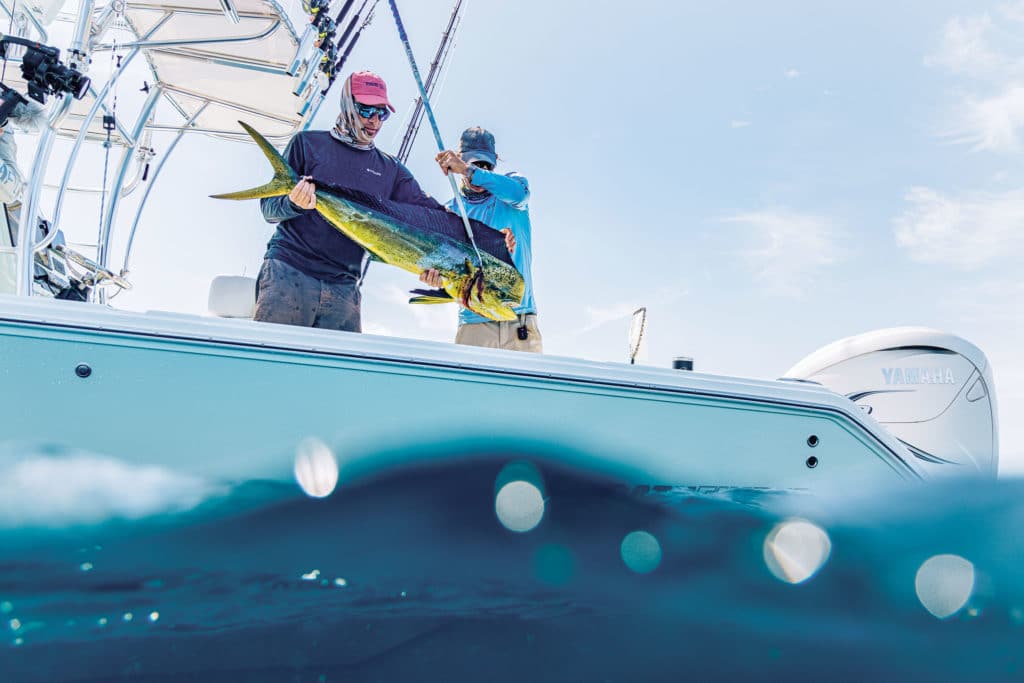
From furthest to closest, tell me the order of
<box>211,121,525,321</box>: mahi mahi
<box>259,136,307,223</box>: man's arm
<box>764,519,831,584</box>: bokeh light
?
1. <box>259,136,307,223</box>: man's arm
2. <box>211,121,525,321</box>: mahi mahi
3. <box>764,519,831,584</box>: bokeh light

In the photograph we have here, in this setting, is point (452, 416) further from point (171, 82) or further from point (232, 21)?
point (171, 82)

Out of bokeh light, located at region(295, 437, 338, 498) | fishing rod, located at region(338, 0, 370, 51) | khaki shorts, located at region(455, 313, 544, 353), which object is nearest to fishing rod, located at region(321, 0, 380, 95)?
fishing rod, located at region(338, 0, 370, 51)

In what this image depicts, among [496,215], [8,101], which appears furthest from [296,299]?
[8,101]

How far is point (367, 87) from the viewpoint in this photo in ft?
8.27

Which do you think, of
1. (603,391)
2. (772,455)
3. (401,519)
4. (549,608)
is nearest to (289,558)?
(401,519)

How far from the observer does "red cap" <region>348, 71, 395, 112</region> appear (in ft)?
8.26

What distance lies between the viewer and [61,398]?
156cm

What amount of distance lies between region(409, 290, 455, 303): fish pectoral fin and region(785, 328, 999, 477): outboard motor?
2.00m

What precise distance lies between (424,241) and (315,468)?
42.1 inches

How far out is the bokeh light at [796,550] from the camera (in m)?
1.84

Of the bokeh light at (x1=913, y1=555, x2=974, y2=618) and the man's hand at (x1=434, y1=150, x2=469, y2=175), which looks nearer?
the bokeh light at (x1=913, y1=555, x2=974, y2=618)

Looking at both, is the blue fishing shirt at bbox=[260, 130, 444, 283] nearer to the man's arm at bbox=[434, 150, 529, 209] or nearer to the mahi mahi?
the mahi mahi

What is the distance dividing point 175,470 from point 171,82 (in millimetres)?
4234

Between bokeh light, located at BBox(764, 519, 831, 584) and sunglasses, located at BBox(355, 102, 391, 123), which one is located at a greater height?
sunglasses, located at BBox(355, 102, 391, 123)
